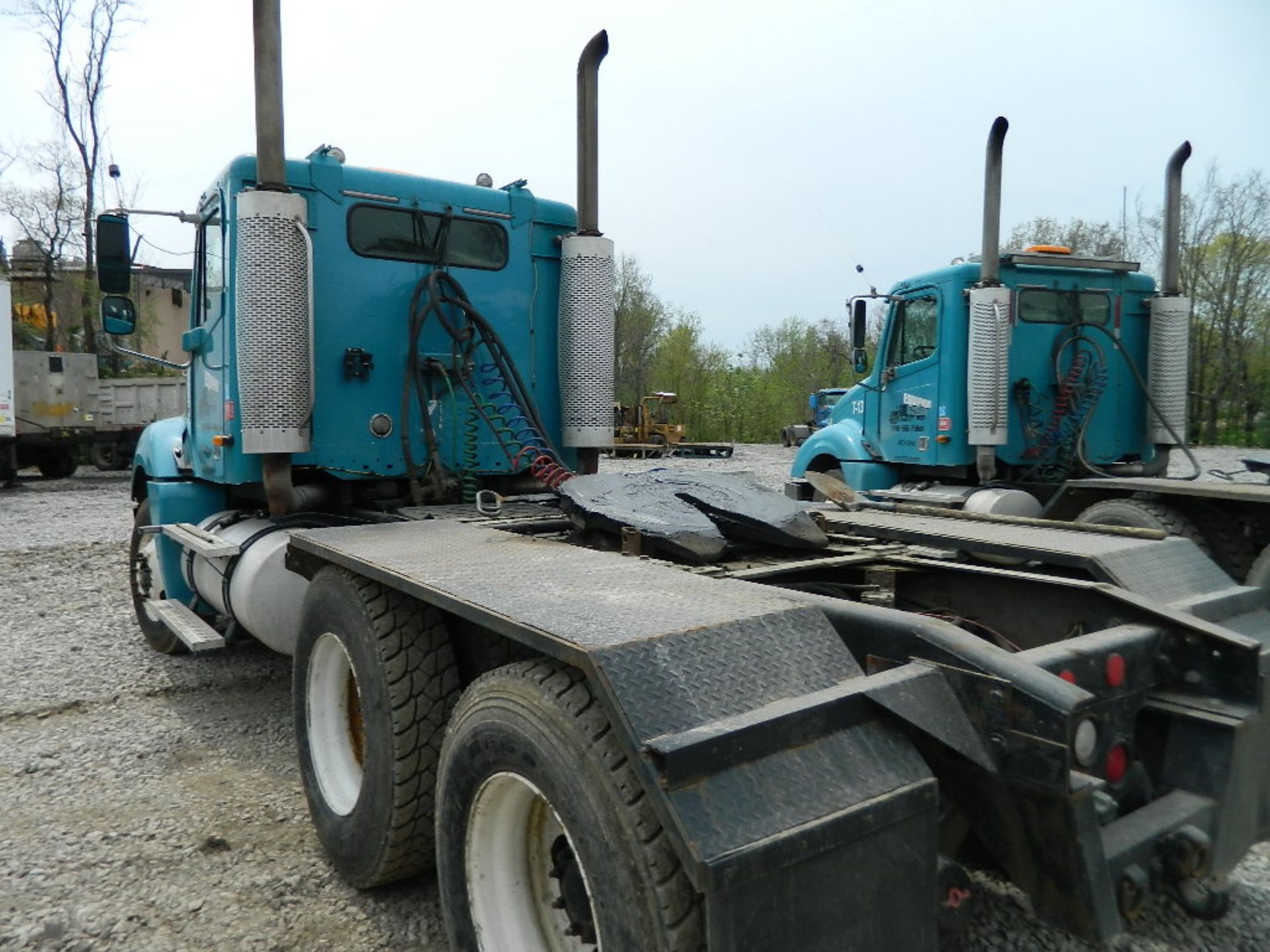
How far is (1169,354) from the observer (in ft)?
27.9

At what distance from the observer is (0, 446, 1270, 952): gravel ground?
297 centimetres

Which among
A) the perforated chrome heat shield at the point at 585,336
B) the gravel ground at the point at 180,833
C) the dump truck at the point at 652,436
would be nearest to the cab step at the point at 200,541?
the gravel ground at the point at 180,833

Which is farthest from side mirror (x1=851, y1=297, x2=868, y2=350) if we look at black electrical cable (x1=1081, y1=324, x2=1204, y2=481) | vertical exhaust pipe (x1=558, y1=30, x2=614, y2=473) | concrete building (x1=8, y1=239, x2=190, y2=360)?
concrete building (x1=8, y1=239, x2=190, y2=360)

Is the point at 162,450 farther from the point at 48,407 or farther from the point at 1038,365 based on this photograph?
the point at 48,407

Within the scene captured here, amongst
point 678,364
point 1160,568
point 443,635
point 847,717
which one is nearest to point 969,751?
point 847,717

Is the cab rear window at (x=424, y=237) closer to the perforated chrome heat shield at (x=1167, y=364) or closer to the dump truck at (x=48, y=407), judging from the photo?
the perforated chrome heat shield at (x=1167, y=364)

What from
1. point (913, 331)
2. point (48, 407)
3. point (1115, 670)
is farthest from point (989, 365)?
point (48, 407)

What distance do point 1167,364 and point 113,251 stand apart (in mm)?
8263

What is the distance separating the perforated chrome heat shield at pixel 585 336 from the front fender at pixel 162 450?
8.34 feet

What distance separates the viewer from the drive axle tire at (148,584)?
20.0ft

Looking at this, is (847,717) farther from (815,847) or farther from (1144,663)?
(1144,663)

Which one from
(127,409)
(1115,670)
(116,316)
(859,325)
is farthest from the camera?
(127,409)

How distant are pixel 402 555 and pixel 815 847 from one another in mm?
1867

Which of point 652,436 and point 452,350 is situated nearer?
point 452,350
